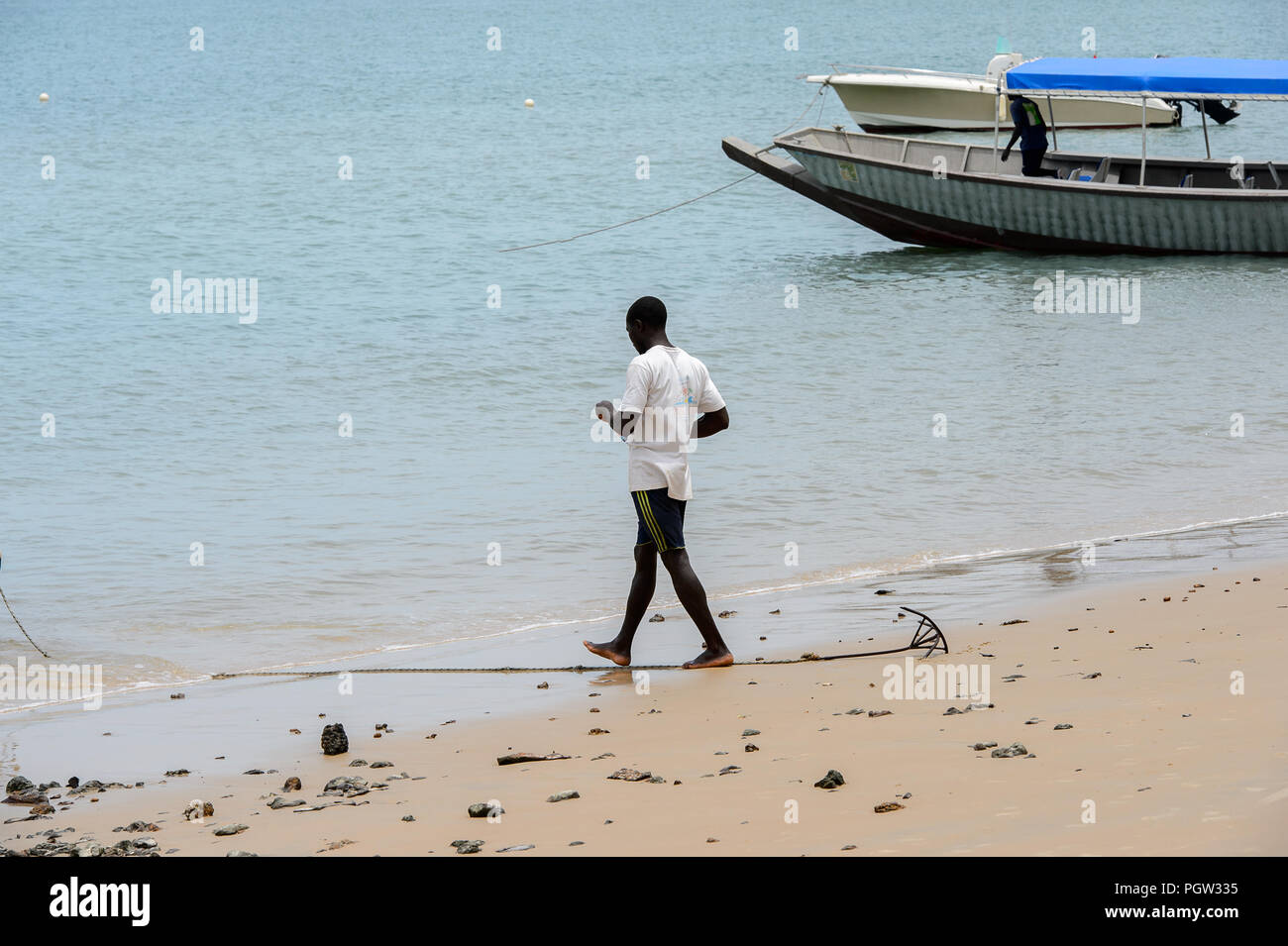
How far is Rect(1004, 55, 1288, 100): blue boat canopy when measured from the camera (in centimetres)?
1862

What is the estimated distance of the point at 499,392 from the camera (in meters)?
14.9

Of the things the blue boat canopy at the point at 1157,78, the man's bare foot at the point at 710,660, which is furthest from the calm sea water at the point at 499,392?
the blue boat canopy at the point at 1157,78

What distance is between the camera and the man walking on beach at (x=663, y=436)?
5.87m

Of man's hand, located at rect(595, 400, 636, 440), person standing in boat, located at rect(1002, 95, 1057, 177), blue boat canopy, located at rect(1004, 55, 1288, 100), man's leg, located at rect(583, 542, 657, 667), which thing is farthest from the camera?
person standing in boat, located at rect(1002, 95, 1057, 177)

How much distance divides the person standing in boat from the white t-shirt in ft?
50.1

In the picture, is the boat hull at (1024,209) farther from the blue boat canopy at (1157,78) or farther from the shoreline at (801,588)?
the shoreline at (801,588)

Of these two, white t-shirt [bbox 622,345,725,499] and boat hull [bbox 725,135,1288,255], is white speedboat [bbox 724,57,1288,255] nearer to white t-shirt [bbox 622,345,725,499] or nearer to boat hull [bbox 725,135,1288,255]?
boat hull [bbox 725,135,1288,255]

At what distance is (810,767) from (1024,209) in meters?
17.9

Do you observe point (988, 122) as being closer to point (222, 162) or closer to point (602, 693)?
point (222, 162)

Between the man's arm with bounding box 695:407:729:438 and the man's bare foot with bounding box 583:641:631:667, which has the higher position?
the man's arm with bounding box 695:407:729:438

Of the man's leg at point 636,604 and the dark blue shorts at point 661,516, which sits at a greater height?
the dark blue shorts at point 661,516

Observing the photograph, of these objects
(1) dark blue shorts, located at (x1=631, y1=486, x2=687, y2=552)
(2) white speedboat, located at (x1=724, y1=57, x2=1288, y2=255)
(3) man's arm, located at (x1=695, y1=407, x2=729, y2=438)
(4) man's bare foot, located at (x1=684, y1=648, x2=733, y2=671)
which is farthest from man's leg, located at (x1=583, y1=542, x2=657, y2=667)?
(2) white speedboat, located at (x1=724, y1=57, x2=1288, y2=255)

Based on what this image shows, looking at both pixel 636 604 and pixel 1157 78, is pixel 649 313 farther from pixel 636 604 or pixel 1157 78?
pixel 1157 78

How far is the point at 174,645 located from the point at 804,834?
4.64m
